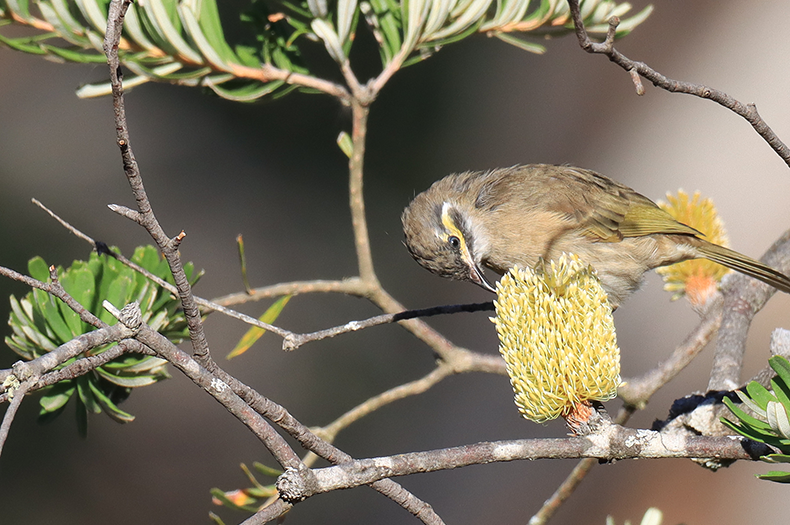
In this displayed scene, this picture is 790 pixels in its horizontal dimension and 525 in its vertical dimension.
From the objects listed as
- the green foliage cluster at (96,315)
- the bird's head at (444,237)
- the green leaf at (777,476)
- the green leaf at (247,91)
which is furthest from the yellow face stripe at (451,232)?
the green leaf at (777,476)

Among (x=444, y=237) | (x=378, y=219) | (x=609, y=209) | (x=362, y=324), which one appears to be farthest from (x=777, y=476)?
(x=378, y=219)

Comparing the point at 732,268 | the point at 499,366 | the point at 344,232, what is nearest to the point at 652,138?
the point at 344,232

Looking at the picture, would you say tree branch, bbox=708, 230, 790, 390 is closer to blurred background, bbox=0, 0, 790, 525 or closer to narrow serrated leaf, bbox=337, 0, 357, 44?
narrow serrated leaf, bbox=337, 0, 357, 44

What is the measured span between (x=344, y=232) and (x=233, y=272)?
0.80 metres

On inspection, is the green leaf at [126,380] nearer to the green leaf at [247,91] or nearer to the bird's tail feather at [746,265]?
the green leaf at [247,91]

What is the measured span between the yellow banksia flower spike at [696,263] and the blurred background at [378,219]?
176cm

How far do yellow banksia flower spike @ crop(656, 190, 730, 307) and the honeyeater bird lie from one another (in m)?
0.30

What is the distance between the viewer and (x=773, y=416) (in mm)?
818

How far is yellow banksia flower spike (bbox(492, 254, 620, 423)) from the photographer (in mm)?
992

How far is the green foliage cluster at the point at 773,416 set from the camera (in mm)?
816

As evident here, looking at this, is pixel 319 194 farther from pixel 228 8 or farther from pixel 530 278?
pixel 530 278

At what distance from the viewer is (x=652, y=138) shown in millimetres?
4285

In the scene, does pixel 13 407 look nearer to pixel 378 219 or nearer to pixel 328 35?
pixel 328 35

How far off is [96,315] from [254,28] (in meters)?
0.73
